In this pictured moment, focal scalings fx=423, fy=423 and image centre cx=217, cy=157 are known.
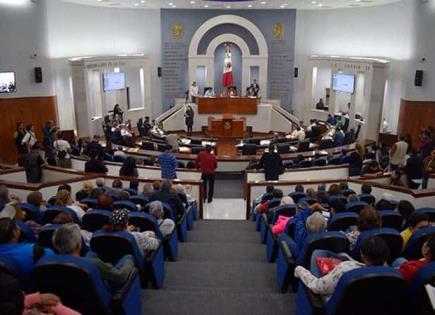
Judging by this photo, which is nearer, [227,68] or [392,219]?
[392,219]

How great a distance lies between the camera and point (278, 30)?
2036cm

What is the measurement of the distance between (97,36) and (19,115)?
5859 millimetres

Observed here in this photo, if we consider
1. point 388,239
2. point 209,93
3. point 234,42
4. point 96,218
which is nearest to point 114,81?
point 209,93

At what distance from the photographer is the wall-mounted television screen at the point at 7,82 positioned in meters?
12.9

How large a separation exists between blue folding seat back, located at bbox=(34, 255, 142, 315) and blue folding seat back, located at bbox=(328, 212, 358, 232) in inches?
99.7

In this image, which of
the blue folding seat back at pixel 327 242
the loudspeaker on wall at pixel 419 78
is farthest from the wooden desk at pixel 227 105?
the blue folding seat back at pixel 327 242

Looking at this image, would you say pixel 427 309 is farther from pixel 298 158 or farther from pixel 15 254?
pixel 298 158

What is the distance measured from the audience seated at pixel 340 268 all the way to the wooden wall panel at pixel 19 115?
1216cm

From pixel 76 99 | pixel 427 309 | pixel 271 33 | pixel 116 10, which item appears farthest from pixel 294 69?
pixel 427 309

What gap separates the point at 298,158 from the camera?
10922 mm

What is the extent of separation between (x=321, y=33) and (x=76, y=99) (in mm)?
11412

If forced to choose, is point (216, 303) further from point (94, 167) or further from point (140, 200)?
point (94, 167)

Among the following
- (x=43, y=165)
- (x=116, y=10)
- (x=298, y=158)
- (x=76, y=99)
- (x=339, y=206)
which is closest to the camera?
(x=339, y=206)

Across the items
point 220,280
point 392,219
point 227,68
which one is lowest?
point 220,280
